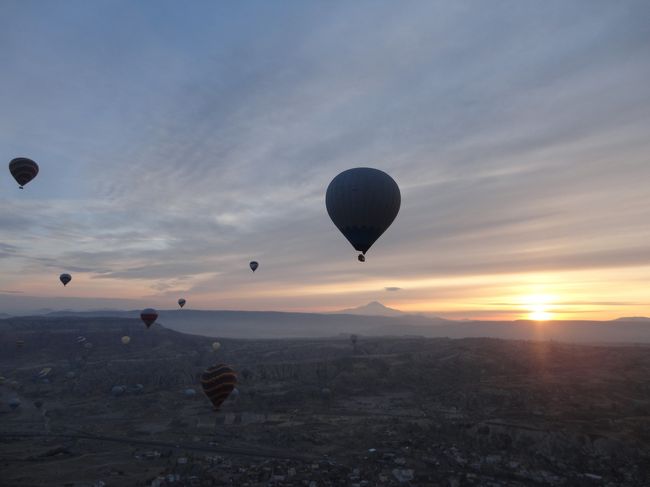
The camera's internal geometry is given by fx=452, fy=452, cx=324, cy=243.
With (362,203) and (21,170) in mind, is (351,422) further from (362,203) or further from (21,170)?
(21,170)

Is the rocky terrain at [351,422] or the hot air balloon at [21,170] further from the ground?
the hot air balloon at [21,170]

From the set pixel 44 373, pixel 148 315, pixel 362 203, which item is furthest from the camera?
pixel 44 373

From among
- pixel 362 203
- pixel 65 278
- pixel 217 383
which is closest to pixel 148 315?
pixel 65 278

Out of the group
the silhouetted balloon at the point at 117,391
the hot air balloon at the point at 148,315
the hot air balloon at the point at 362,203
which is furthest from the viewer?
the hot air balloon at the point at 148,315

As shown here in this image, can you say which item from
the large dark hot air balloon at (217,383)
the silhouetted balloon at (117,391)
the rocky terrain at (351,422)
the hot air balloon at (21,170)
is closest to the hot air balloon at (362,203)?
the rocky terrain at (351,422)

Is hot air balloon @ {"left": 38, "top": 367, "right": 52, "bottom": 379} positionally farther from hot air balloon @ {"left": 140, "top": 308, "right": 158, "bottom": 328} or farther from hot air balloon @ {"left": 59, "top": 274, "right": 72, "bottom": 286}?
hot air balloon @ {"left": 140, "top": 308, "right": 158, "bottom": 328}

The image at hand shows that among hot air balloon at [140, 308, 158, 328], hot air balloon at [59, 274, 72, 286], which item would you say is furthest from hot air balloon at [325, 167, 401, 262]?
hot air balloon at [59, 274, 72, 286]

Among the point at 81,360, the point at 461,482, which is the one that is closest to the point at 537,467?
the point at 461,482

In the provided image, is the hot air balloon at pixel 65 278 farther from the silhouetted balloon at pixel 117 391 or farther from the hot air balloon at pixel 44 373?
the silhouetted balloon at pixel 117 391
